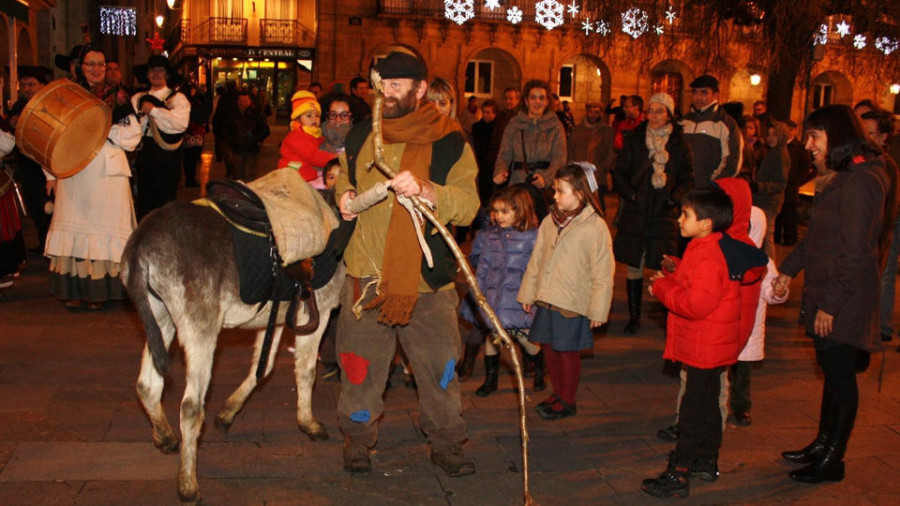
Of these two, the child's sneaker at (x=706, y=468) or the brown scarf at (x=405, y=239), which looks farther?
the child's sneaker at (x=706, y=468)

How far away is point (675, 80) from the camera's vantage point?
39.5 meters

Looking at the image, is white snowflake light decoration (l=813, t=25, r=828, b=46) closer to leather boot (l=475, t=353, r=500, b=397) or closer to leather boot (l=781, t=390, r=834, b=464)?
leather boot (l=475, t=353, r=500, b=397)

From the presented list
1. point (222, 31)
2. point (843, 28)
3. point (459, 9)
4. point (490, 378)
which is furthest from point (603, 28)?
point (222, 31)

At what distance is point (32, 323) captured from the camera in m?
7.87

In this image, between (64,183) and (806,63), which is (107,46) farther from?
(64,183)

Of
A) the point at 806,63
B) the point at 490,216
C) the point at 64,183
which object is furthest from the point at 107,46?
the point at 490,216

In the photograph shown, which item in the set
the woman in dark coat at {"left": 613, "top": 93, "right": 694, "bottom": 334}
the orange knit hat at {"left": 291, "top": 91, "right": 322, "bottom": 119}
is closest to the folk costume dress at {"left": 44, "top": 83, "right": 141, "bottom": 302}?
the orange knit hat at {"left": 291, "top": 91, "right": 322, "bottom": 119}

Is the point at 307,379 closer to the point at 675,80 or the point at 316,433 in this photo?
the point at 316,433

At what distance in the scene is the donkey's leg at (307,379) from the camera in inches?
212

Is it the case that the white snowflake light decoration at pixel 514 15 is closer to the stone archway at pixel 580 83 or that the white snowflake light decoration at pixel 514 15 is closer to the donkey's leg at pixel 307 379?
the stone archway at pixel 580 83

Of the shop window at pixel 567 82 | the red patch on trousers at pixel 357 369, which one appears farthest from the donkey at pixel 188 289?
the shop window at pixel 567 82

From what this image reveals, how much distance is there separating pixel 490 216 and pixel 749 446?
95.8 inches

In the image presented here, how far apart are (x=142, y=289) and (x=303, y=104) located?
9.45ft

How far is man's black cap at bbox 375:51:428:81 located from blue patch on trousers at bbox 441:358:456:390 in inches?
61.2
